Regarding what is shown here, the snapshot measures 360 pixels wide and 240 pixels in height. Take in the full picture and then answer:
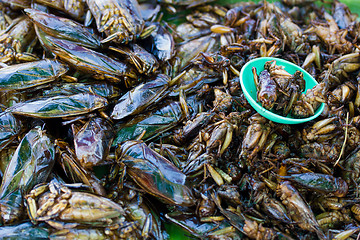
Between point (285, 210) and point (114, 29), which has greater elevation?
point (114, 29)

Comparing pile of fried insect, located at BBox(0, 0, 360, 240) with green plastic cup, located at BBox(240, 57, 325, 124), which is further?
green plastic cup, located at BBox(240, 57, 325, 124)

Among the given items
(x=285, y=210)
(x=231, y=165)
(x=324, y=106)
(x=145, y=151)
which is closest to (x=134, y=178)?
(x=145, y=151)

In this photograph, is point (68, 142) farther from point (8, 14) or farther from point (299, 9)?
point (299, 9)

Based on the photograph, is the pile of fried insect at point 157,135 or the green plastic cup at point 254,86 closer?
the pile of fried insect at point 157,135

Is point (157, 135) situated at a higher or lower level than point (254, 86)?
lower

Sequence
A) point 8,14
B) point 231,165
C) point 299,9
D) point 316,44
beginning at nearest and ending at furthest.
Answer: point 231,165, point 8,14, point 316,44, point 299,9

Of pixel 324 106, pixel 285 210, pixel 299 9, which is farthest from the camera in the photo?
pixel 299 9

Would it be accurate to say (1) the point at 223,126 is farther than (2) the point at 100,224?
Yes

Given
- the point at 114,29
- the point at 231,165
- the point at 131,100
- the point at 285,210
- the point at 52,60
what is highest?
the point at 114,29
